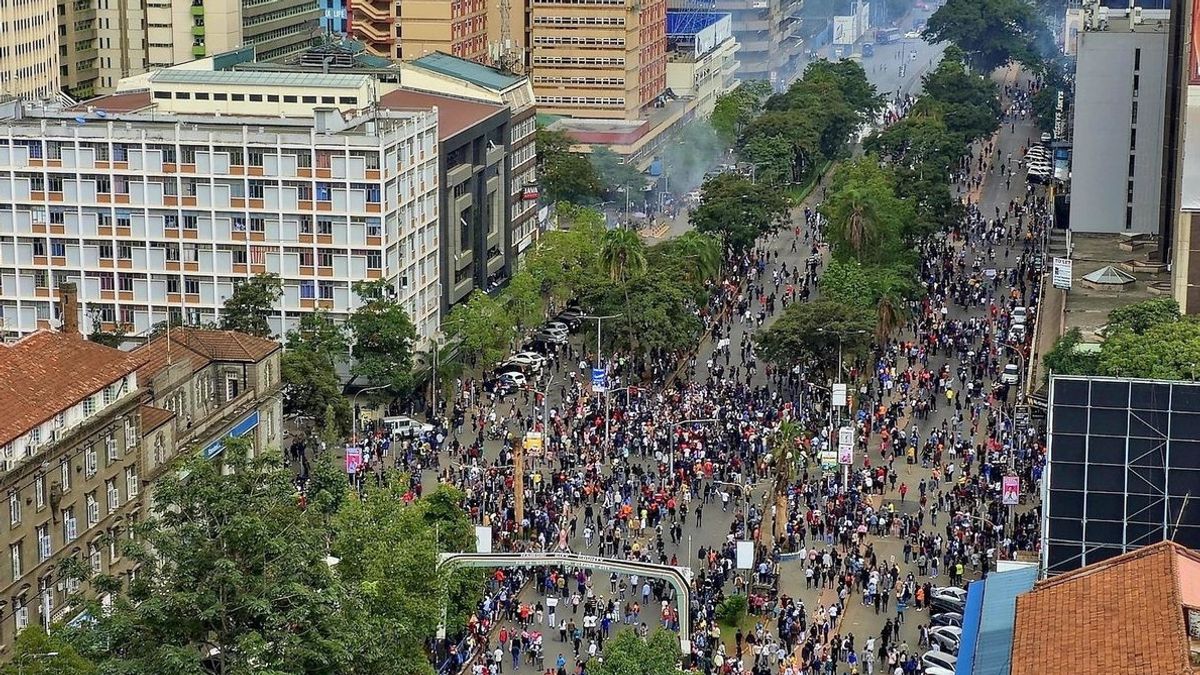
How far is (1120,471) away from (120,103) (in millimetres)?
71242

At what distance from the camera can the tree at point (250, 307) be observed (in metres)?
107

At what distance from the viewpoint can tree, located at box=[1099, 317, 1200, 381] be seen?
309ft

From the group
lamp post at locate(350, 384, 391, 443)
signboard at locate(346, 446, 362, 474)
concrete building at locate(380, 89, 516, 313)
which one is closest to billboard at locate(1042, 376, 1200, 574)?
signboard at locate(346, 446, 362, 474)

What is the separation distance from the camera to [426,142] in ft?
394

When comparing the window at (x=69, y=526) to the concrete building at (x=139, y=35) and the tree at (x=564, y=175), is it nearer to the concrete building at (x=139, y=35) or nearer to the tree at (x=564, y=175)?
the tree at (x=564, y=175)

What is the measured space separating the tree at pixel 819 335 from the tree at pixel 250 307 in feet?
77.8

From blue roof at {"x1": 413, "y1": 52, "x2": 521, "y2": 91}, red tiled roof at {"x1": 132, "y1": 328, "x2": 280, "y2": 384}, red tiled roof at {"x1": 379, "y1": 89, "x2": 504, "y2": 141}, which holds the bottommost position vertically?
red tiled roof at {"x1": 132, "y1": 328, "x2": 280, "y2": 384}

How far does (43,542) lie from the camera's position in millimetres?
77562

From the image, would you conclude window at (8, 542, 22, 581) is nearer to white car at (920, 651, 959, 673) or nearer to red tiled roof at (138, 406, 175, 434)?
red tiled roof at (138, 406, 175, 434)

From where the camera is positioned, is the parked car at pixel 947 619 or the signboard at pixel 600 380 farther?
the signboard at pixel 600 380

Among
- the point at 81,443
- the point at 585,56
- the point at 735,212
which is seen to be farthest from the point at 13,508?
the point at 585,56

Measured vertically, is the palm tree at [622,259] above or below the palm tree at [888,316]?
above

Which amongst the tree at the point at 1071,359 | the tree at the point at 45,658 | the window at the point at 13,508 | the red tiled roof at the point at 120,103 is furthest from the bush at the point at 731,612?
the red tiled roof at the point at 120,103

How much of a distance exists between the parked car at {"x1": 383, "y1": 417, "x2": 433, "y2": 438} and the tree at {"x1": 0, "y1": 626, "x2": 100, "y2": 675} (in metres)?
41.6
